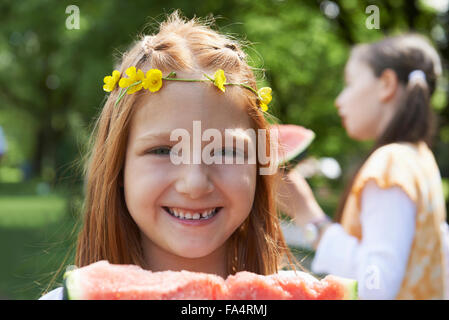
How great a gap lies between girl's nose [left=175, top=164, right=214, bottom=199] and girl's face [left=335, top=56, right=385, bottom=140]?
2008 mm

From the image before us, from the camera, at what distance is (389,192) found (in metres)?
2.96

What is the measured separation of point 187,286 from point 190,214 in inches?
12.5

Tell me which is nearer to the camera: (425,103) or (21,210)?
(425,103)

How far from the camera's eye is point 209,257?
6.65 feet

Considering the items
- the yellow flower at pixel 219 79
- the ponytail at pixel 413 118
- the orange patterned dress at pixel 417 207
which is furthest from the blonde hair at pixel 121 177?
the ponytail at pixel 413 118

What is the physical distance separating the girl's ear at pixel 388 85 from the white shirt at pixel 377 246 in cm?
71

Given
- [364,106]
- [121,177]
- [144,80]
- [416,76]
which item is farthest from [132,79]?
[416,76]

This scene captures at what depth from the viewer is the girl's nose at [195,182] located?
169 cm

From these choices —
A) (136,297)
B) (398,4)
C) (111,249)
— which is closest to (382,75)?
(111,249)

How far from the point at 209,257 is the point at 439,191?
190cm

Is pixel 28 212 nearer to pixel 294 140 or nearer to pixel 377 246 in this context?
pixel 294 140

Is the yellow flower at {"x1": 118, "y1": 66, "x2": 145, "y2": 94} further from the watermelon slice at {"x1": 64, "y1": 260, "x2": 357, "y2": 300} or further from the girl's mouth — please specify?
the watermelon slice at {"x1": 64, "y1": 260, "x2": 357, "y2": 300}

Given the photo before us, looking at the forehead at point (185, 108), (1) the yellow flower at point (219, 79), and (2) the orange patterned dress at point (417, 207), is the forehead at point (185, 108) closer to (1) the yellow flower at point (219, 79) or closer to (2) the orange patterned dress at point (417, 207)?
(1) the yellow flower at point (219, 79)

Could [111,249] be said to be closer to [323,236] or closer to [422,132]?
[323,236]
